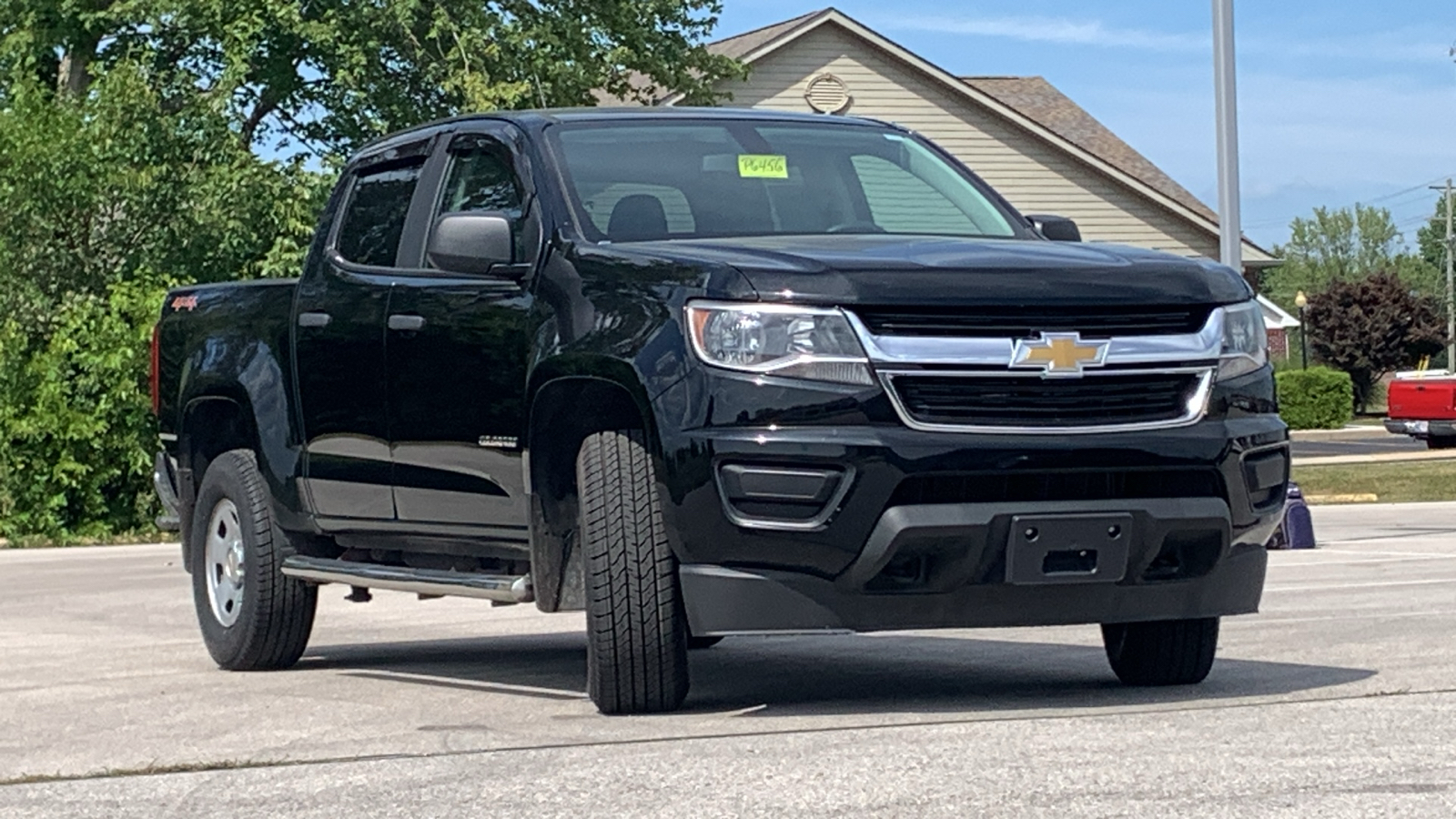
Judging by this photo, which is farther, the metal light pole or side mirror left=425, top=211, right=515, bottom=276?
the metal light pole

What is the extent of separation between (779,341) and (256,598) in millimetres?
3260

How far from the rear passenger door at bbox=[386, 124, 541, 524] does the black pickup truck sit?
1 centimetres

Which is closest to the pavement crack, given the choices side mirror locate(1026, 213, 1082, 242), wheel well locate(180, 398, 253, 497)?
side mirror locate(1026, 213, 1082, 242)

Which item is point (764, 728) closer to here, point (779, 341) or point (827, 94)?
point (779, 341)

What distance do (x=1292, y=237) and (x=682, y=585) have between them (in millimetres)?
178102

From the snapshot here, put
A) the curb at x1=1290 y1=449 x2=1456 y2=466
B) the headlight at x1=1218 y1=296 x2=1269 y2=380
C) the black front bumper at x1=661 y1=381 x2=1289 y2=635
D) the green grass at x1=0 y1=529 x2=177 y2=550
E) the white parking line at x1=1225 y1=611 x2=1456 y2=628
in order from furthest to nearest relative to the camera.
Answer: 1. the curb at x1=1290 y1=449 x2=1456 y2=466
2. the green grass at x1=0 y1=529 x2=177 y2=550
3. the white parking line at x1=1225 y1=611 x2=1456 y2=628
4. the headlight at x1=1218 y1=296 x2=1269 y2=380
5. the black front bumper at x1=661 y1=381 x2=1289 y2=635

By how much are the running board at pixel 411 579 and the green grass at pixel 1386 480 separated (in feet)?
61.9

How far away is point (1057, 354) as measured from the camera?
266 inches

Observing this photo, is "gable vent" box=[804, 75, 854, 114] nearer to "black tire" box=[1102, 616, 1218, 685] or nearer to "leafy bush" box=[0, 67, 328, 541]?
"leafy bush" box=[0, 67, 328, 541]

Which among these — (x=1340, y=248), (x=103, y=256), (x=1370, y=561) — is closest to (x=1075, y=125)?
(x=103, y=256)

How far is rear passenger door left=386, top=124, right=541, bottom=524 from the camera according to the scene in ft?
24.8

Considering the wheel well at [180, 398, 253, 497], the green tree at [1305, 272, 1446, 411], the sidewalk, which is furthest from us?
the green tree at [1305, 272, 1446, 411]

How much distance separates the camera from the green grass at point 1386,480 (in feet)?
88.4

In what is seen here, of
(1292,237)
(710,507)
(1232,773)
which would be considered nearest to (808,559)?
(710,507)
